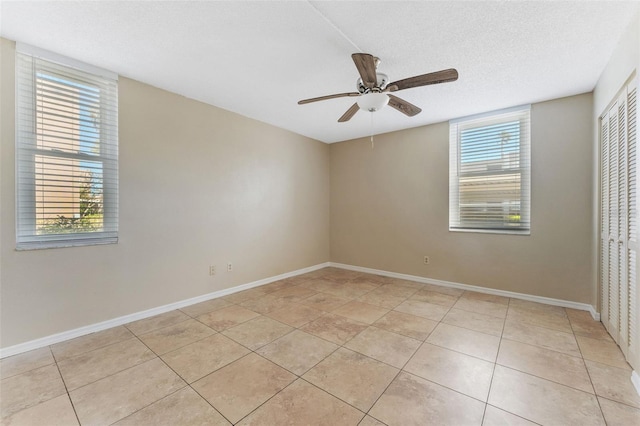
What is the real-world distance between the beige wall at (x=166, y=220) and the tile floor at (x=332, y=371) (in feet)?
1.13

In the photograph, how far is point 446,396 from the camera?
1.63m

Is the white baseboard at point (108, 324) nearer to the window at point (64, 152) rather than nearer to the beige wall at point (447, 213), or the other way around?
the window at point (64, 152)

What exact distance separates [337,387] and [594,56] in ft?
11.3

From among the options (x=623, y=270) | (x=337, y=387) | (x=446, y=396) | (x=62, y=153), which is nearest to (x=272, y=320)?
(x=337, y=387)

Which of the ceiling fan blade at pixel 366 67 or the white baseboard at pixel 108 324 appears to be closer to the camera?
the ceiling fan blade at pixel 366 67

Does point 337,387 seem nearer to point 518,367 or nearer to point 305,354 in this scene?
point 305,354

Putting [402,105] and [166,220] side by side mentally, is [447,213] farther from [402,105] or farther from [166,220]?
[166,220]

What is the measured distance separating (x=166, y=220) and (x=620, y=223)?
14.4 ft

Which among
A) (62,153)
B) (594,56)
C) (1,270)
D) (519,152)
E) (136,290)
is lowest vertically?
(136,290)

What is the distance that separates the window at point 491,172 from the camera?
340 cm

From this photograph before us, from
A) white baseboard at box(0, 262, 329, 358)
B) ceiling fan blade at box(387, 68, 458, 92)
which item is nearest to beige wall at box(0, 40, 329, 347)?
white baseboard at box(0, 262, 329, 358)

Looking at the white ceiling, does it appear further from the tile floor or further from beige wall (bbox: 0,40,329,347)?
the tile floor

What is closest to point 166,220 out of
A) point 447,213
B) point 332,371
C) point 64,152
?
point 64,152

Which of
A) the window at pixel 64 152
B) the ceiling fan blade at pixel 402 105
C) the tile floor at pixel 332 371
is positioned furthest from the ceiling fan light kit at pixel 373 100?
the window at pixel 64 152
